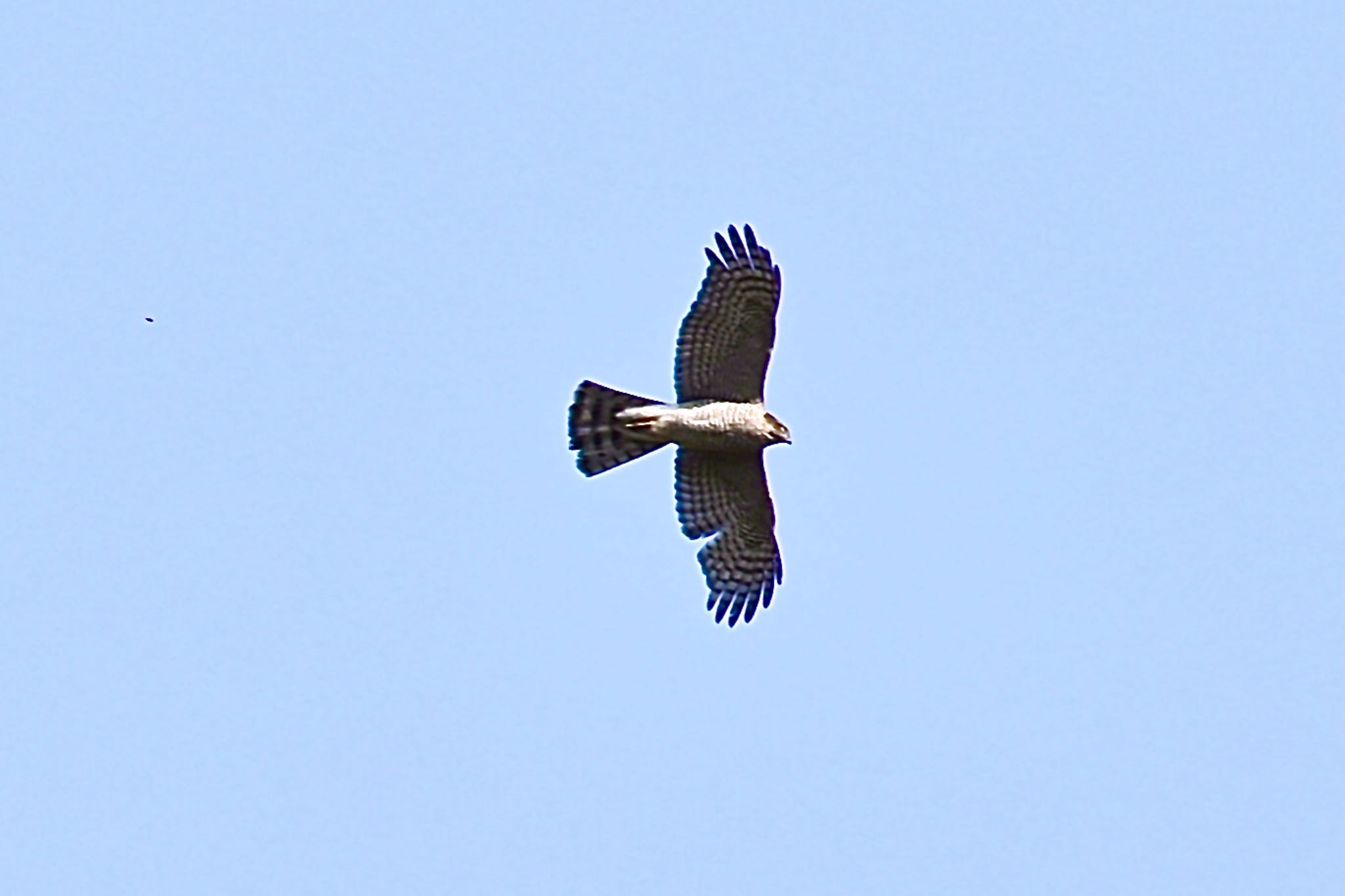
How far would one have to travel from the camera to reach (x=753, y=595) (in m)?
25.5

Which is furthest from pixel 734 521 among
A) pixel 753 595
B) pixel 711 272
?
pixel 711 272

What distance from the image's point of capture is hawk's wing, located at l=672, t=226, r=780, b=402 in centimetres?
2383

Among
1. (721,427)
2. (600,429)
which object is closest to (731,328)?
(721,427)

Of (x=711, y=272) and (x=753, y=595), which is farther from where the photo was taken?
(x=753, y=595)

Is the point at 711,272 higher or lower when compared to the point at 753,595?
higher

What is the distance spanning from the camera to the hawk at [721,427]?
2388cm

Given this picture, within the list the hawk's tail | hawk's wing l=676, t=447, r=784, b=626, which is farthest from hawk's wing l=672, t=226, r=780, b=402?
hawk's wing l=676, t=447, r=784, b=626

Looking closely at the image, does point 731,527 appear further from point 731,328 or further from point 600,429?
point 731,328

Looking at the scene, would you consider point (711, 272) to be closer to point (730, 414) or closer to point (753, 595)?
point (730, 414)

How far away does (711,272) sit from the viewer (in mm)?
23891

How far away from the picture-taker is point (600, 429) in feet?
80.1

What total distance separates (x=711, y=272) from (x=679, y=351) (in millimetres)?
778

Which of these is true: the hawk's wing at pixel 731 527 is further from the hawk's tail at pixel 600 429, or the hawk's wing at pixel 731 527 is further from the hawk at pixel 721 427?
the hawk's tail at pixel 600 429

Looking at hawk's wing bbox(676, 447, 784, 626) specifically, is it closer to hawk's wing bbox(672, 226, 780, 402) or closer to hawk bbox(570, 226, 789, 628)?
hawk bbox(570, 226, 789, 628)
